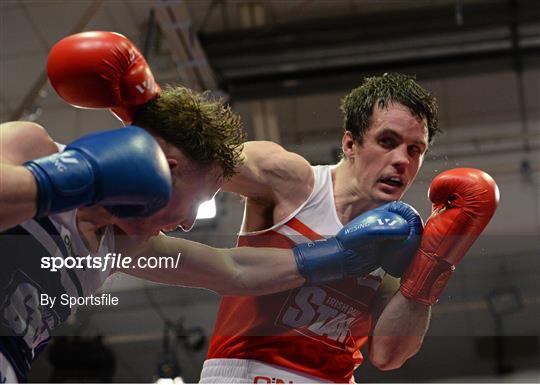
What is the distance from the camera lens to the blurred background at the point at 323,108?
80.6 inches

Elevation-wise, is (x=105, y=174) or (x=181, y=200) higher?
(x=105, y=174)

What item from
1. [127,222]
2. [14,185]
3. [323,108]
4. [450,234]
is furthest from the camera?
[323,108]

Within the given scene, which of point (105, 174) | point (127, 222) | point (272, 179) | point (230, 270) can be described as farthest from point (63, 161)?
point (272, 179)

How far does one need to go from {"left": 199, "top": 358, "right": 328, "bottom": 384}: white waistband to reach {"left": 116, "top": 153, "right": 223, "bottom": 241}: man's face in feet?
1.61

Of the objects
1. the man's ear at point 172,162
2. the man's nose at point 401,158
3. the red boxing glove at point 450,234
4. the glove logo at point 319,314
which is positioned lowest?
the glove logo at point 319,314

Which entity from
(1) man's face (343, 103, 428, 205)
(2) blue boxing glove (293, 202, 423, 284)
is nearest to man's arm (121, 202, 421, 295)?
(2) blue boxing glove (293, 202, 423, 284)

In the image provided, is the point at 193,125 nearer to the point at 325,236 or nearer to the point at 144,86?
the point at 144,86

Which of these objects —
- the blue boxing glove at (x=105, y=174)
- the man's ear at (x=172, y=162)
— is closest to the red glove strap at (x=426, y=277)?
the man's ear at (x=172, y=162)

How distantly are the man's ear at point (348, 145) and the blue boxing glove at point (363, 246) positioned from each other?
22 cm

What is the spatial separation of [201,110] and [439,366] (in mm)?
1717

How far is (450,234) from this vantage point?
1780 millimetres

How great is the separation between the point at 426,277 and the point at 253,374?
1.56 ft

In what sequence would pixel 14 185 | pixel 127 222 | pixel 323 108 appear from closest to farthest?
1. pixel 14 185
2. pixel 127 222
3. pixel 323 108

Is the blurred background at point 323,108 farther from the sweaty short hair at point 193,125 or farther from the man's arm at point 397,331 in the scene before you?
the sweaty short hair at point 193,125
